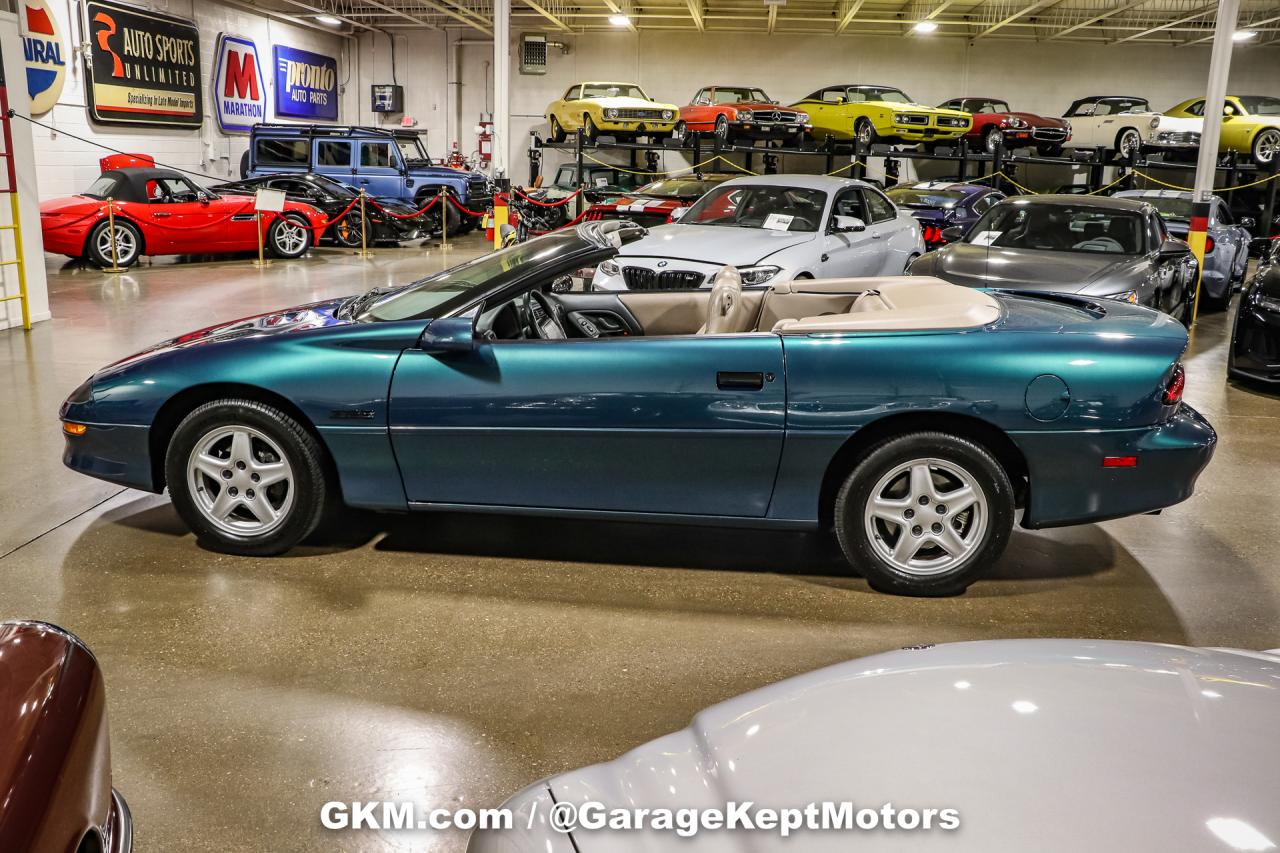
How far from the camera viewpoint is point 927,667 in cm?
178

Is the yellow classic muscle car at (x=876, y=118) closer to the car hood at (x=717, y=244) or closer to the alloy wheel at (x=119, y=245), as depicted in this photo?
the alloy wheel at (x=119, y=245)

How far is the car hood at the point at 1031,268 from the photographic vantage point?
760 centimetres

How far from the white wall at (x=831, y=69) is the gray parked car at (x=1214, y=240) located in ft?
53.4

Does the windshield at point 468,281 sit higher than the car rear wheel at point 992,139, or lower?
lower

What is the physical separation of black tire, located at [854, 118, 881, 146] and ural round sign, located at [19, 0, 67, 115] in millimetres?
13876

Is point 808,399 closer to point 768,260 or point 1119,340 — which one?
point 1119,340

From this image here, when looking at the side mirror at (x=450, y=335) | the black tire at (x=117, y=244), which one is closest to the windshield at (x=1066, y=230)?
the side mirror at (x=450, y=335)

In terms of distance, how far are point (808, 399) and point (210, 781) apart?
86.8 inches

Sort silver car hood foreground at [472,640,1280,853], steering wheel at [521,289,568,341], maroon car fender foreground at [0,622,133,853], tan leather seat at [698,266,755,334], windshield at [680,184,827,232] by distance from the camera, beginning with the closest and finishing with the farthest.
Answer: silver car hood foreground at [472,640,1280,853], maroon car fender foreground at [0,622,133,853], steering wheel at [521,289,568,341], tan leather seat at [698,266,755,334], windshield at [680,184,827,232]

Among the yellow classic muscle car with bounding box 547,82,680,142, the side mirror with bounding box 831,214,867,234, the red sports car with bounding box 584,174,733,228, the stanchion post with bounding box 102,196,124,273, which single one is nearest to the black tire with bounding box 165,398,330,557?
the side mirror with bounding box 831,214,867,234

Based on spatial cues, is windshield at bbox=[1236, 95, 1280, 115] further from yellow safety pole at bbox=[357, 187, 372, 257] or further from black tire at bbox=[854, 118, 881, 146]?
yellow safety pole at bbox=[357, 187, 372, 257]

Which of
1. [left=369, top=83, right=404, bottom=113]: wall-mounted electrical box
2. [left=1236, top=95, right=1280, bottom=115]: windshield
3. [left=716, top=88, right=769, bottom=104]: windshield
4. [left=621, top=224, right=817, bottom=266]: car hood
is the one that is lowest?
[left=621, top=224, right=817, bottom=266]: car hood

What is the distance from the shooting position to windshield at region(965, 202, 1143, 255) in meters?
8.31

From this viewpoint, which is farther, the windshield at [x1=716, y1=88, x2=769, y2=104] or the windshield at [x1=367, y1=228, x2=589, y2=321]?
the windshield at [x1=716, y1=88, x2=769, y2=104]
